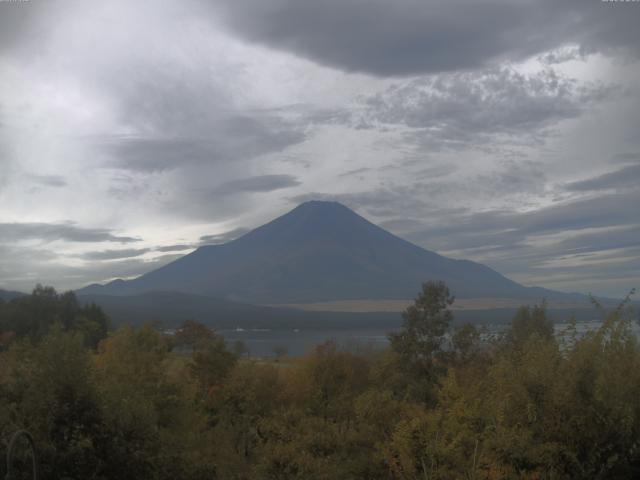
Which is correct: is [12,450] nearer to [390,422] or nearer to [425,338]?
[390,422]

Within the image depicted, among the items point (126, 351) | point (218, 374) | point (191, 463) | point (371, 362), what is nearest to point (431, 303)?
point (371, 362)

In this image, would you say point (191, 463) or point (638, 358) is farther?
point (191, 463)

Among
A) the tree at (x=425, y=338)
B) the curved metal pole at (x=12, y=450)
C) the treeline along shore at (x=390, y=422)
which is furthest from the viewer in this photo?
the tree at (x=425, y=338)

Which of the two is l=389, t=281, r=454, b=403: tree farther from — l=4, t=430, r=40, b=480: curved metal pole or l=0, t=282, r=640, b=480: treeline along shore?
l=4, t=430, r=40, b=480: curved metal pole

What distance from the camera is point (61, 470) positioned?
44.7ft

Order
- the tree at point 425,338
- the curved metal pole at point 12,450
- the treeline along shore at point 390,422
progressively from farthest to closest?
the tree at point 425,338 < the treeline along shore at point 390,422 < the curved metal pole at point 12,450

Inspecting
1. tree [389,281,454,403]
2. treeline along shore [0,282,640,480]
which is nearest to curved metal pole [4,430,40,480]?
treeline along shore [0,282,640,480]

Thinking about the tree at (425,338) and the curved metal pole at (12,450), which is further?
the tree at (425,338)

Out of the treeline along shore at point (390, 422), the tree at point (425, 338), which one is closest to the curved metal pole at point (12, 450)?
the treeline along shore at point (390, 422)

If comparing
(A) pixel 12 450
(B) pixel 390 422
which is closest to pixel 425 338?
(B) pixel 390 422

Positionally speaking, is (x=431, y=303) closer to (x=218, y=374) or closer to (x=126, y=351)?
(x=218, y=374)

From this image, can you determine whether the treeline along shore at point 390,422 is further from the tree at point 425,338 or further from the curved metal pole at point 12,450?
the tree at point 425,338

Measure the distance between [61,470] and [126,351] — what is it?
17.4m

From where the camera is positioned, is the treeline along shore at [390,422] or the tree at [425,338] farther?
the tree at [425,338]
